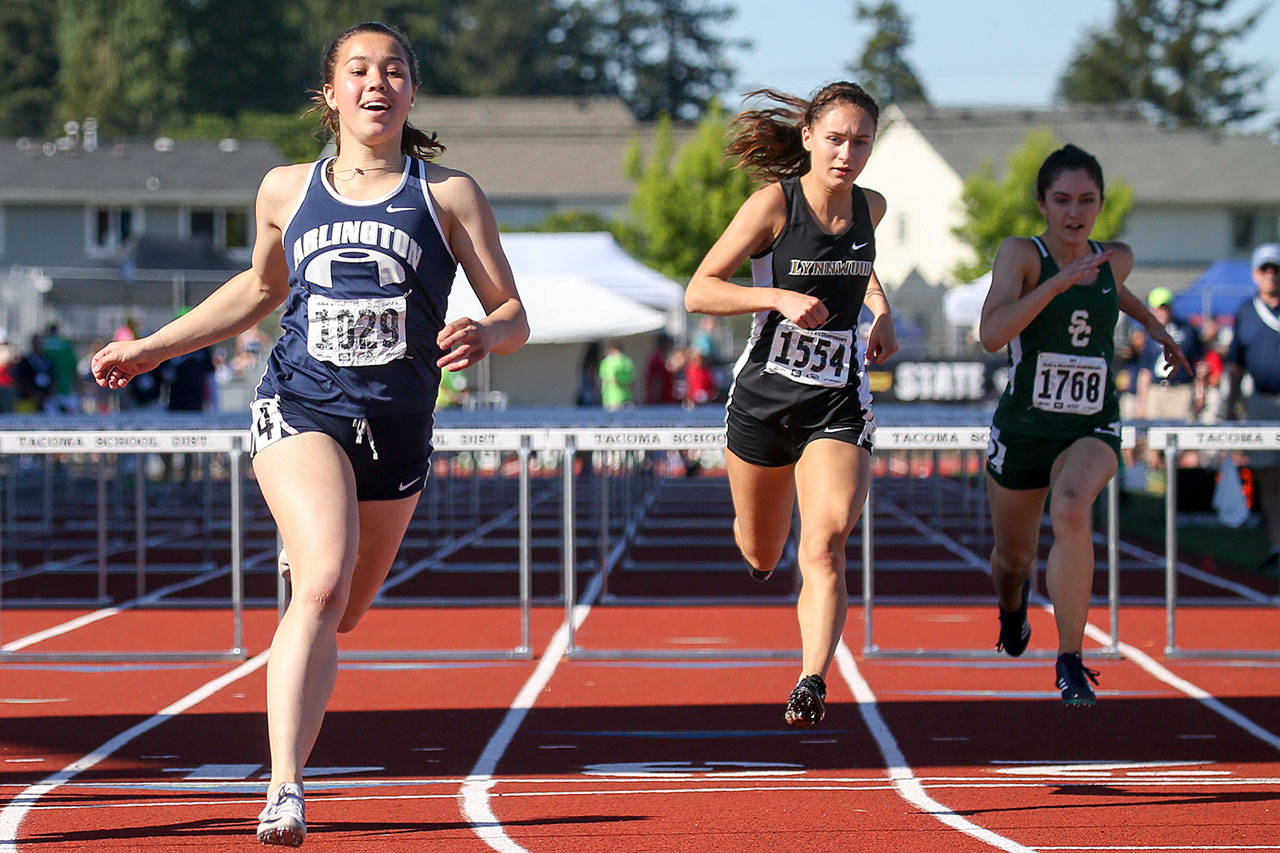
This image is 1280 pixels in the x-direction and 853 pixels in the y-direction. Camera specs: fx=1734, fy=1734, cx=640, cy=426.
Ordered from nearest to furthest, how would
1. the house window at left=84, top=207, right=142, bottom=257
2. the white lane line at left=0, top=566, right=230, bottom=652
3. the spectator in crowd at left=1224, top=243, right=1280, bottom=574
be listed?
the white lane line at left=0, top=566, right=230, bottom=652 < the spectator in crowd at left=1224, top=243, right=1280, bottom=574 < the house window at left=84, top=207, right=142, bottom=257

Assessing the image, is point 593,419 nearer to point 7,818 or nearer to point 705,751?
point 705,751

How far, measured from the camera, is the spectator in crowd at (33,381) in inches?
860

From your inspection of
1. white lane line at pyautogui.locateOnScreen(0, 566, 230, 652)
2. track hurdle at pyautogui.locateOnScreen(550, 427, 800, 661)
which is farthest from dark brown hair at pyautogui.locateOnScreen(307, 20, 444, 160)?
white lane line at pyautogui.locateOnScreen(0, 566, 230, 652)

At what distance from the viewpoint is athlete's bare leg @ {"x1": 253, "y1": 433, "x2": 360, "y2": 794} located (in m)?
3.91

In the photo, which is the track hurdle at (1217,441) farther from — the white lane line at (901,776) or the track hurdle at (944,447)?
Answer: the white lane line at (901,776)

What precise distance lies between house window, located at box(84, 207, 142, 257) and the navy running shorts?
5676cm

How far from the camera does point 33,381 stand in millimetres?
22203

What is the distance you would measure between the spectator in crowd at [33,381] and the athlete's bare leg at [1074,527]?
58.9ft

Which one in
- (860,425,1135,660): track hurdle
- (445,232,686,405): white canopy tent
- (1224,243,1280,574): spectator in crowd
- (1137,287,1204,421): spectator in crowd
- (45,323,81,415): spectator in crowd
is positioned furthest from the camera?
(45,323,81,415): spectator in crowd

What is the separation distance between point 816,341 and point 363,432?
5.61ft

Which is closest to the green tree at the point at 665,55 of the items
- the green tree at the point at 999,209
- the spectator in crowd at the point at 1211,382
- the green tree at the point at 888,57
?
the green tree at the point at 888,57

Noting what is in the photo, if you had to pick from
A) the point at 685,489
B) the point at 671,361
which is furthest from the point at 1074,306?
the point at 671,361

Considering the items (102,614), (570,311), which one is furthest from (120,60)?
(102,614)

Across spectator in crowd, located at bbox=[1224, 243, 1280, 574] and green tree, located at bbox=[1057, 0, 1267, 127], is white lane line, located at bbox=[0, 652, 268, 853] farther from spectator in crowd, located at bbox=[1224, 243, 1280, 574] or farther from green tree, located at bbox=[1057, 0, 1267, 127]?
green tree, located at bbox=[1057, 0, 1267, 127]
